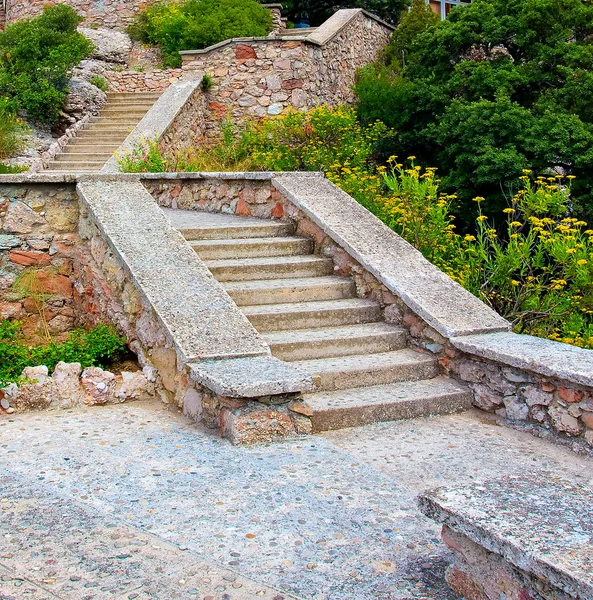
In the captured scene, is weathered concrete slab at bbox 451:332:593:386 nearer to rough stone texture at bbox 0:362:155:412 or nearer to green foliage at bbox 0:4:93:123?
rough stone texture at bbox 0:362:155:412

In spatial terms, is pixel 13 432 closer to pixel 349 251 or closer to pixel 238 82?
pixel 349 251

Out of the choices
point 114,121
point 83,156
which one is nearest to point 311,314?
point 83,156

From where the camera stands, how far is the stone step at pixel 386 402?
4824 mm

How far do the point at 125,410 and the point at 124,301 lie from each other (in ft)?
3.41

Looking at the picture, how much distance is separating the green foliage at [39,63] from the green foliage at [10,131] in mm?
234

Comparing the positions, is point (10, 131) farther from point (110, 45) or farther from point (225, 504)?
point (225, 504)

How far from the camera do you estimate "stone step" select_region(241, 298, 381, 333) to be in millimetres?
5785

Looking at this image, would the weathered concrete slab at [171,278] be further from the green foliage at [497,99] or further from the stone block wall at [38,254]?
the green foliage at [497,99]

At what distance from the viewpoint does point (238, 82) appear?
558 inches

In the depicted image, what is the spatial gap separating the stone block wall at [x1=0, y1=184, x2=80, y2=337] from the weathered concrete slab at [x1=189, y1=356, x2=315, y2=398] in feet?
8.88

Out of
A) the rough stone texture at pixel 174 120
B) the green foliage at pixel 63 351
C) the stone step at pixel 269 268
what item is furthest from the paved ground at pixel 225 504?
the rough stone texture at pixel 174 120

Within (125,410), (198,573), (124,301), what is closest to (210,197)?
(124,301)

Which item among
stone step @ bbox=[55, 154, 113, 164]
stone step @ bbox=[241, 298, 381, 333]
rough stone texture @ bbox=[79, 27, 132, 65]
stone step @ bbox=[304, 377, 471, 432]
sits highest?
rough stone texture @ bbox=[79, 27, 132, 65]

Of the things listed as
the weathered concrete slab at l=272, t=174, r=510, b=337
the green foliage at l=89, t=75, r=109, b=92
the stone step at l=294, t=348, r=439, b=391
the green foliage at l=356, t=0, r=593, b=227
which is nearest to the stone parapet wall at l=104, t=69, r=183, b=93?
the green foliage at l=89, t=75, r=109, b=92
